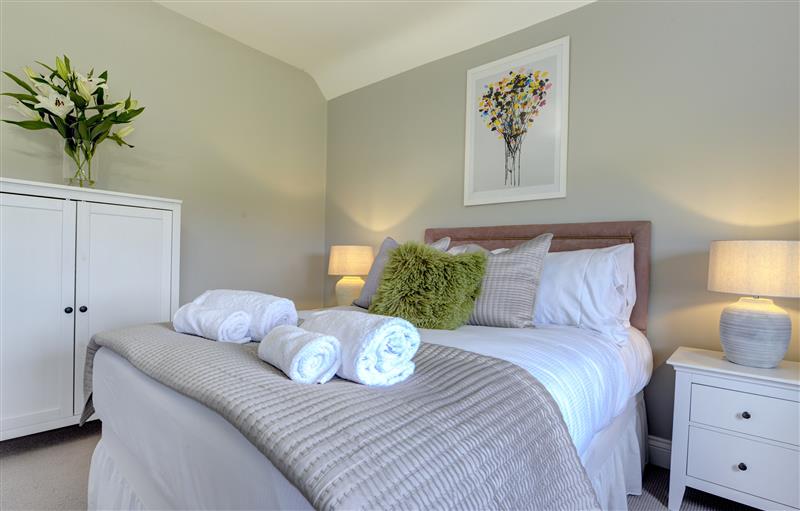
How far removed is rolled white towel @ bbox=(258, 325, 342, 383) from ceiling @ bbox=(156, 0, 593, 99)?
240 cm

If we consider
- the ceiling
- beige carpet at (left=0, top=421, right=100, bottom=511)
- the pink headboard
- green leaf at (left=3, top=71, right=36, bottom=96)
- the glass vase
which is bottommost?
beige carpet at (left=0, top=421, right=100, bottom=511)

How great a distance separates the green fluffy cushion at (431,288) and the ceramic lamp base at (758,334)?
1.00m

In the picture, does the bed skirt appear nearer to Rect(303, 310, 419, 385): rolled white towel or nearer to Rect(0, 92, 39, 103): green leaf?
Rect(303, 310, 419, 385): rolled white towel

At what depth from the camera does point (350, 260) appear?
3.02m

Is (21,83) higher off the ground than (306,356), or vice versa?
→ (21,83)

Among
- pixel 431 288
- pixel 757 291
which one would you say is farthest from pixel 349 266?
pixel 757 291

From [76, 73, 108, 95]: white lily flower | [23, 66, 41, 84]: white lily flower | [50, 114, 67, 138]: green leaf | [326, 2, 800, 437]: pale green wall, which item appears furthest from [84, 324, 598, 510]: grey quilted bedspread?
[23, 66, 41, 84]: white lily flower

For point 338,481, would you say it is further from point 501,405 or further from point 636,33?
point 636,33

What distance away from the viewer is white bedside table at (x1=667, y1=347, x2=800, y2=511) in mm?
1378

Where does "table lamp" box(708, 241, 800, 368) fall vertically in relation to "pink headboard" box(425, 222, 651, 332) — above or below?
below

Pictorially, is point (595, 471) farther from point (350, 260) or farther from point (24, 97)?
point (24, 97)

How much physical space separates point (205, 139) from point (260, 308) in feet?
6.89

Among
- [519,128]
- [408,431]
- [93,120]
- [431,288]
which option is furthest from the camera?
[519,128]

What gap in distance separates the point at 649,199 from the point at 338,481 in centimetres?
210
